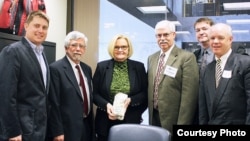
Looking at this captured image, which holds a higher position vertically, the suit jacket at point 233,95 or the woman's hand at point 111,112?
the suit jacket at point 233,95

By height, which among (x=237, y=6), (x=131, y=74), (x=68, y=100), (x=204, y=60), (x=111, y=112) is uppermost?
(x=237, y=6)

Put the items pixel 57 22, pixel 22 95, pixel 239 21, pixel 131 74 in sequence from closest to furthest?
pixel 22 95
pixel 131 74
pixel 239 21
pixel 57 22

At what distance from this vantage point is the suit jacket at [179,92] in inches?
106

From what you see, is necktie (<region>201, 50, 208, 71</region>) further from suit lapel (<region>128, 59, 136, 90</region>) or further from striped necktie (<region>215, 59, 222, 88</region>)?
suit lapel (<region>128, 59, 136, 90</region>)

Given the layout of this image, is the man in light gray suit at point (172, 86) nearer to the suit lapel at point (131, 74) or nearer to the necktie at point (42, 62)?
the suit lapel at point (131, 74)

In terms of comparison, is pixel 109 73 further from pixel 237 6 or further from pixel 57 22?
pixel 237 6

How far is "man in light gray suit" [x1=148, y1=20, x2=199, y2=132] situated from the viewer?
2697mm

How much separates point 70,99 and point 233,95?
1.34 m

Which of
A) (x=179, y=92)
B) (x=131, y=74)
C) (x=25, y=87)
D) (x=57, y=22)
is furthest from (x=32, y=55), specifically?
(x=57, y=22)

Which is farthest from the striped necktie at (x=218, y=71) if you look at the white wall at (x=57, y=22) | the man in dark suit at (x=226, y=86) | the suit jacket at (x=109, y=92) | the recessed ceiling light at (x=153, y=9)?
the white wall at (x=57, y=22)

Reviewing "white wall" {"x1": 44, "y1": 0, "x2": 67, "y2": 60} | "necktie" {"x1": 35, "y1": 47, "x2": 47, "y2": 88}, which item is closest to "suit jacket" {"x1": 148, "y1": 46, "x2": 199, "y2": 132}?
"necktie" {"x1": 35, "y1": 47, "x2": 47, "y2": 88}

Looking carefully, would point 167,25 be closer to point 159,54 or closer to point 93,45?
point 159,54

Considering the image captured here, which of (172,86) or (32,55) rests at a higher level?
(32,55)

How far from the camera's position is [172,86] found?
2.74 metres
